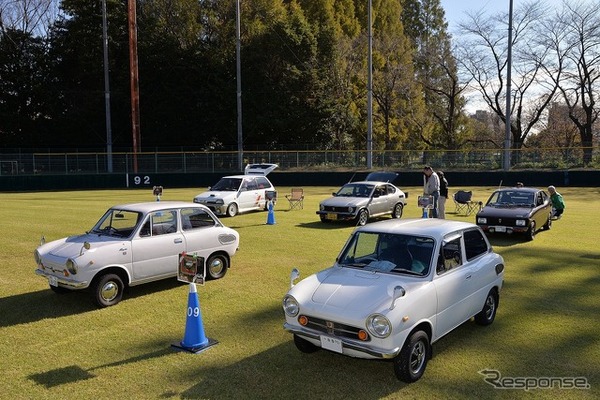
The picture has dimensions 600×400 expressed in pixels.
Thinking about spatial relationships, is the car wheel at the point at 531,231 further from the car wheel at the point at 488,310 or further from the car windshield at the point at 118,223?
the car windshield at the point at 118,223

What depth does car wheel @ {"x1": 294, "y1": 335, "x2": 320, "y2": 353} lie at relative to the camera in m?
5.82

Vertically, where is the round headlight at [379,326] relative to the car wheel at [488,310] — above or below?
above

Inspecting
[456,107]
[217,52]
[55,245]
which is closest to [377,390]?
[55,245]

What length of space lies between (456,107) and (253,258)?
174 ft

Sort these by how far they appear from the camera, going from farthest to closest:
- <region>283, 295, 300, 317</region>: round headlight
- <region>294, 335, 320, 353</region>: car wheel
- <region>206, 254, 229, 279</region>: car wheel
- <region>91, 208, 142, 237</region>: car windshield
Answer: <region>206, 254, 229, 279</region>: car wheel < <region>91, 208, 142, 237</region>: car windshield < <region>294, 335, 320, 353</region>: car wheel < <region>283, 295, 300, 317</region>: round headlight

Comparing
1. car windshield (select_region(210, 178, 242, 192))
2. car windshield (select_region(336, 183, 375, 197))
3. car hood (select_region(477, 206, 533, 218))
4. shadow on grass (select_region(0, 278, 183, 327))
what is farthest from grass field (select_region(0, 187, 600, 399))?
car windshield (select_region(210, 178, 242, 192))

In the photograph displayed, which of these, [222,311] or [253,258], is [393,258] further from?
[253,258]

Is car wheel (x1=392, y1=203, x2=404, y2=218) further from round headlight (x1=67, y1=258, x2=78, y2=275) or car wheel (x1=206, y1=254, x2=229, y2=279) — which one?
round headlight (x1=67, y1=258, x2=78, y2=275)

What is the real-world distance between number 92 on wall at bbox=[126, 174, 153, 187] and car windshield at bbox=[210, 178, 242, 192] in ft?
60.7

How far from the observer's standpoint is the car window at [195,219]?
9.08m

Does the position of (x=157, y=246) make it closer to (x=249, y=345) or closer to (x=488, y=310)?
(x=249, y=345)

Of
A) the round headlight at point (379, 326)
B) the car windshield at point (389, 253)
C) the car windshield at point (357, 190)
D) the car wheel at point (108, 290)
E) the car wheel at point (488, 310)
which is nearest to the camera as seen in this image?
the round headlight at point (379, 326)

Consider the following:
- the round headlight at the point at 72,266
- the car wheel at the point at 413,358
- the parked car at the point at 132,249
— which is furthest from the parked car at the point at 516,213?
the round headlight at the point at 72,266

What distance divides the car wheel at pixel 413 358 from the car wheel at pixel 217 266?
497 cm
